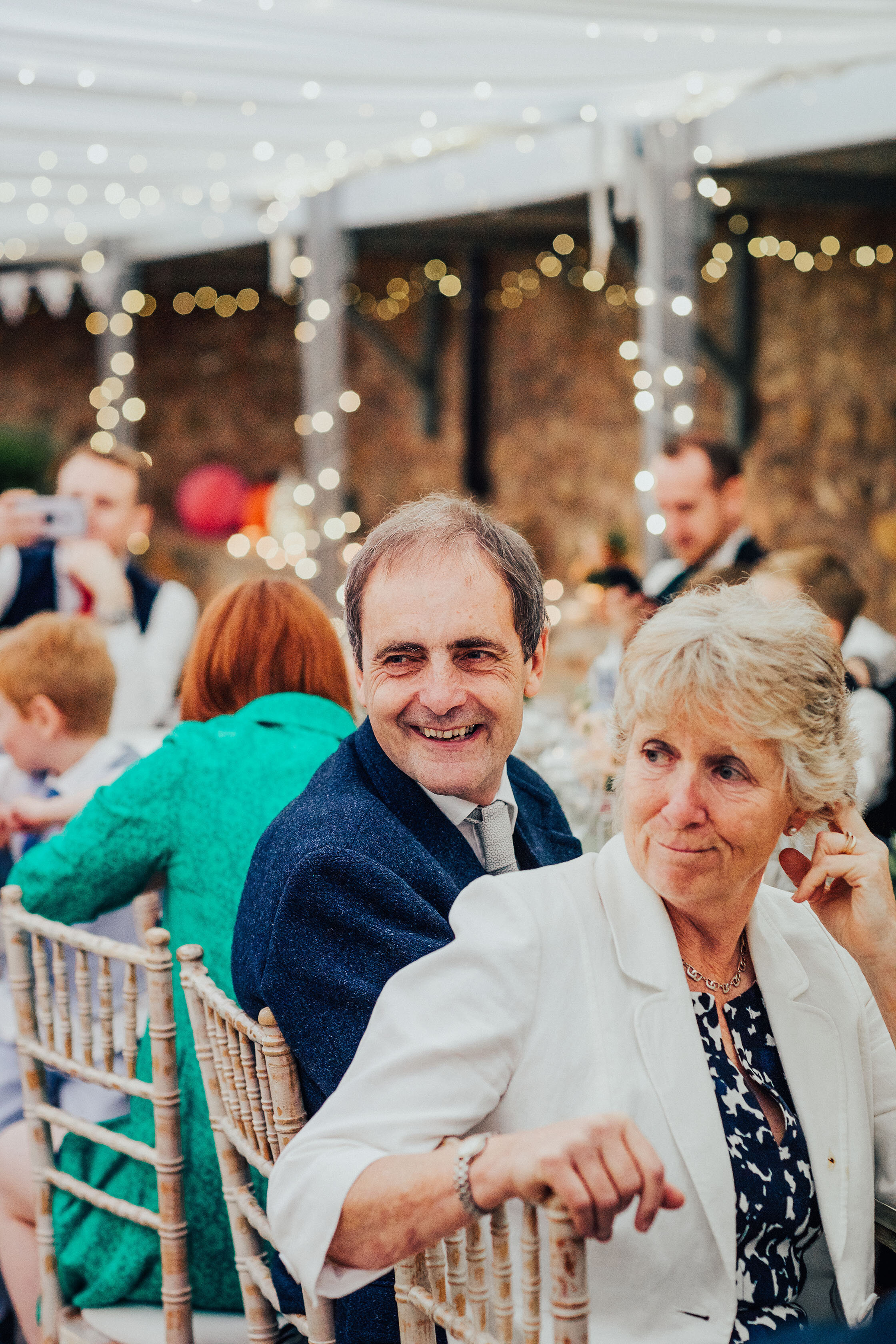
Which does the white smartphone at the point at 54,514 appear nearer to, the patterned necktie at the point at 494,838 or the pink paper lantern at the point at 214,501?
the patterned necktie at the point at 494,838

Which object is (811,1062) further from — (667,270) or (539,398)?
(539,398)

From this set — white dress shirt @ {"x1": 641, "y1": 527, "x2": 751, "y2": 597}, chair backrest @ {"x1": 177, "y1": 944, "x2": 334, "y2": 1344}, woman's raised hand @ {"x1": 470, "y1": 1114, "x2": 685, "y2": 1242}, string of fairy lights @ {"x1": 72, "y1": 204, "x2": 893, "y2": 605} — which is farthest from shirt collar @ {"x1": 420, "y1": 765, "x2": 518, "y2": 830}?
string of fairy lights @ {"x1": 72, "y1": 204, "x2": 893, "y2": 605}

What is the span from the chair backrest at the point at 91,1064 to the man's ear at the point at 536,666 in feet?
1.76

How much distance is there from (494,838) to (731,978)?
0.34m

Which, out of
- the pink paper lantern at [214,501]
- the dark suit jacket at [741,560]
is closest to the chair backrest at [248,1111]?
the dark suit jacket at [741,560]

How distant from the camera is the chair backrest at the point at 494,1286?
95 cm

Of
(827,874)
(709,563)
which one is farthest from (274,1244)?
(709,563)

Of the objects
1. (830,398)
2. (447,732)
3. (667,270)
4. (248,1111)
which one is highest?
(667,270)

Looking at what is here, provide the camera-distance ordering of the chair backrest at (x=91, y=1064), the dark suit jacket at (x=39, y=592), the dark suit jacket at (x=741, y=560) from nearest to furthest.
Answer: the chair backrest at (x=91, y=1064), the dark suit jacket at (x=741, y=560), the dark suit jacket at (x=39, y=592)

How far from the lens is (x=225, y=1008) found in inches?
54.9

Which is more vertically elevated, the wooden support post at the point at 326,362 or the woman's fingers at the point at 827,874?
the wooden support post at the point at 326,362

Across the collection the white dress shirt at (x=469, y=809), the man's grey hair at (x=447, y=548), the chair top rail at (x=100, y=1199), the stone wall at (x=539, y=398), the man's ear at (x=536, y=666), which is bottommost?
the chair top rail at (x=100, y=1199)

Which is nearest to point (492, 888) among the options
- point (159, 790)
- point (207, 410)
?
point (159, 790)

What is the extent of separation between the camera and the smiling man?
4.15 ft
